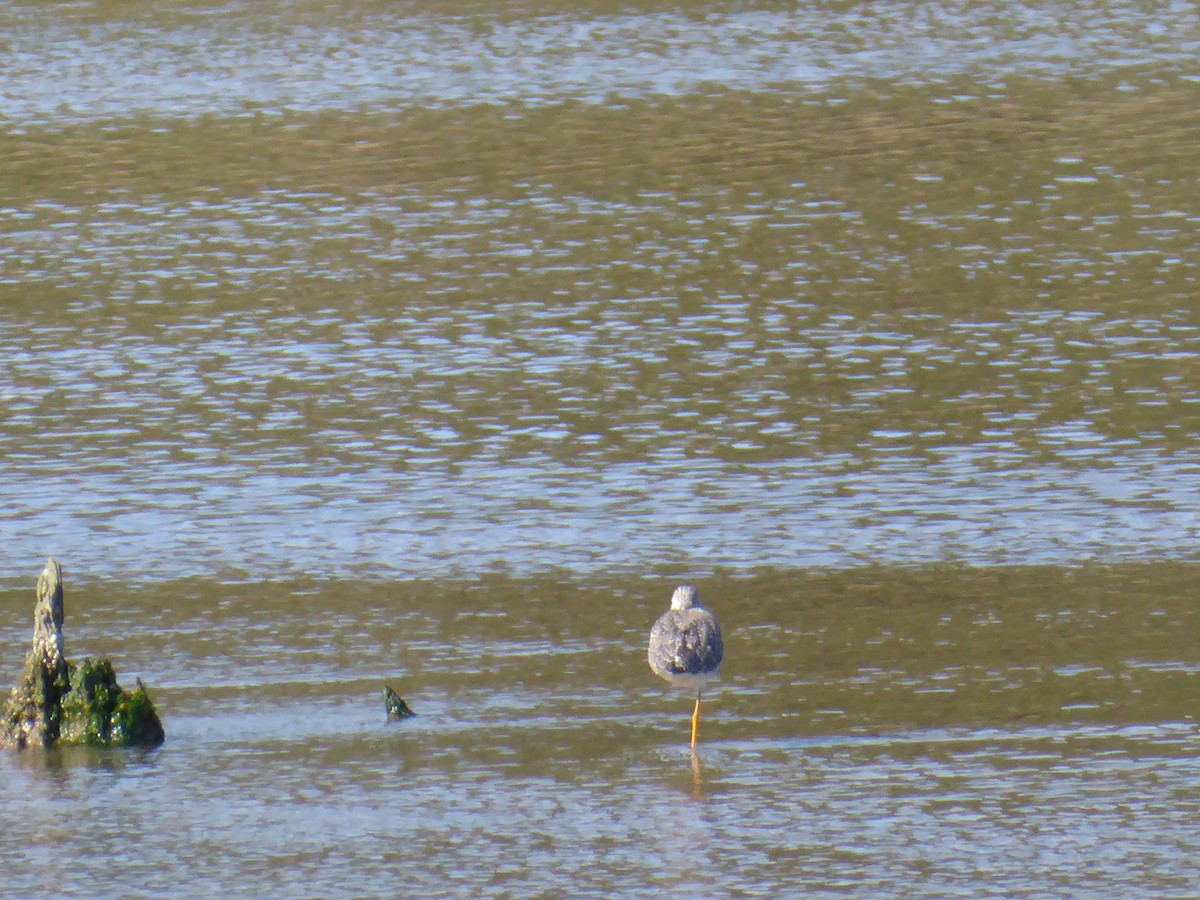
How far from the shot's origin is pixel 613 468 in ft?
56.6

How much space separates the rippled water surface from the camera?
11.2 m

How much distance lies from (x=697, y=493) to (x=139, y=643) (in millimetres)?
4397

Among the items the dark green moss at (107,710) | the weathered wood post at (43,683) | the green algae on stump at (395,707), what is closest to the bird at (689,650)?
the green algae on stump at (395,707)

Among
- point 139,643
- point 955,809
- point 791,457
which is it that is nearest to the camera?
point 955,809

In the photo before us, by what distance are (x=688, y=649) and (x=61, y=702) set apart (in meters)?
3.37

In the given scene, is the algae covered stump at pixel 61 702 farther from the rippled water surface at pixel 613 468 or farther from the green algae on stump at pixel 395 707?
the green algae on stump at pixel 395 707

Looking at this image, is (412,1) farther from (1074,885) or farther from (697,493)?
(1074,885)

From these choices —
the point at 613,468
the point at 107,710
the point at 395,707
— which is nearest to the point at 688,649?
the point at 395,707

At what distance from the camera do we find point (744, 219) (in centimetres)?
2539

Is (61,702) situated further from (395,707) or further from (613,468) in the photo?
(613,468)

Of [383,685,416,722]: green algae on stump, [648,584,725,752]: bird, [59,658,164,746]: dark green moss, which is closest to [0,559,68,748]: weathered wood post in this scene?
[59,658,164,746]: dark green moss

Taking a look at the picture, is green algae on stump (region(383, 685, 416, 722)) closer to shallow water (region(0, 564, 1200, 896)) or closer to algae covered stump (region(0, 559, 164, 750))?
shallow water (region(0, 564, 1200, 896))

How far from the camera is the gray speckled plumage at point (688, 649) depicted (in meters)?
12.0

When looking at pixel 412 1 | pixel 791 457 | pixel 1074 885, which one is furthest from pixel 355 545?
pixel 412 1
